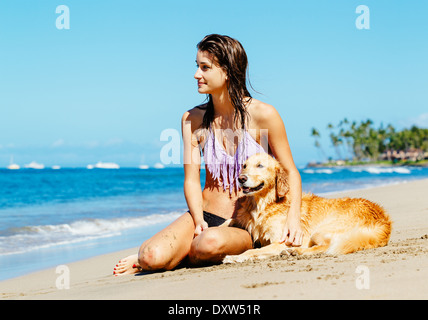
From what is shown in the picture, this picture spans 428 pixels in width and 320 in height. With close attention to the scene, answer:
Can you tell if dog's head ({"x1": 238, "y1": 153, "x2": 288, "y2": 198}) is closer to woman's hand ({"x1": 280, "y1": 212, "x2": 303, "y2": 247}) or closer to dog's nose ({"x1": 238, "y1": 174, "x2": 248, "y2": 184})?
dog's nose ({"x1": 238, "y1": 174, "x2": 248, "y2": 184})

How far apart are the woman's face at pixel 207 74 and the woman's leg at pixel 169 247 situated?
123 centimetres

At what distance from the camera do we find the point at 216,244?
13.3ft

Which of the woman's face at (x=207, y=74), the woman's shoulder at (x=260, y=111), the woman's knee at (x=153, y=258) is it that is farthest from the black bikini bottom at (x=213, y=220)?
the woman's face at (x=207, y=74)

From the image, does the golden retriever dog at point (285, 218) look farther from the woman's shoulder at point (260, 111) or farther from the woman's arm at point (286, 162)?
the woman's shoulder at point (260, 111)

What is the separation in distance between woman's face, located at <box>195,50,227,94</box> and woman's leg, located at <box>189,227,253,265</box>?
1257 mm

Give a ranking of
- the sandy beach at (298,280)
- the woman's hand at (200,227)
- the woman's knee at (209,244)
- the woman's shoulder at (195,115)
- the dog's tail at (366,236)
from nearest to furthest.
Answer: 1. the sandy beach at (298,280)
2. the woman's knee at (209,244)
3. the dog's tail at (366,236)
4. the woman's hand at (200,227)
5. the woman's shoulder at (195,115)

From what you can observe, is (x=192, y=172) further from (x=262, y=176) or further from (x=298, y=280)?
(x=298, y=280)

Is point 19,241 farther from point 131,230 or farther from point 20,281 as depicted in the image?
point 20,281

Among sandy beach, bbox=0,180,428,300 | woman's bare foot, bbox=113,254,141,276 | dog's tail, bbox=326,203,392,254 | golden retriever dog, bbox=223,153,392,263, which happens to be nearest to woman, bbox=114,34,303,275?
woman's bare foot, bbox=113,254,141,276

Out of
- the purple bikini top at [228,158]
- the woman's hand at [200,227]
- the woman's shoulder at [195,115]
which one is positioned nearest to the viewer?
the woman's hand at [200,227]

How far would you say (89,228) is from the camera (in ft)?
33.0

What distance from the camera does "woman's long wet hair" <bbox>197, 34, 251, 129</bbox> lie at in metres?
4.16

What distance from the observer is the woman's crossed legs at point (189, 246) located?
13.4 feet
